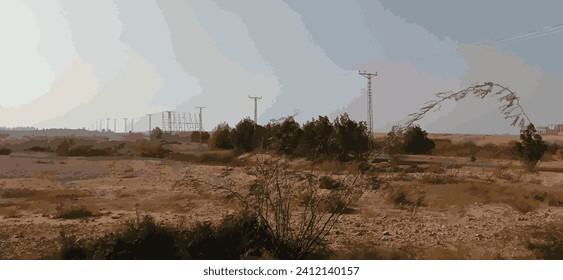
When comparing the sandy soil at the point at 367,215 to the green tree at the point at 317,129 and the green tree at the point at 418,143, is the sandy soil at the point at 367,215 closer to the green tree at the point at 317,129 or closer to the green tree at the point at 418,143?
the green tree at the point at 317,129

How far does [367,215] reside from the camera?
36.4ft

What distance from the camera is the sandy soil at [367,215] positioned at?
7844mm

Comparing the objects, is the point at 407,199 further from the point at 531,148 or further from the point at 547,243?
the point at 531,148

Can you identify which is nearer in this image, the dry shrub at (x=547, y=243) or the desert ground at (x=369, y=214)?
the dry shrub at (x=547, y=243)

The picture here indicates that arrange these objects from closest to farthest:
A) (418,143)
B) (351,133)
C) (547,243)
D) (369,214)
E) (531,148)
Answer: (547,243)
(369,214)
(531,148)
(351,133)
(418,143)

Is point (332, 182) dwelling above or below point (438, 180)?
above

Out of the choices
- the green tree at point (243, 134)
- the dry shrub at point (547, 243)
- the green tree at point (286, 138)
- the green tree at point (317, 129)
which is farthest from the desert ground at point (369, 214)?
the green tree at point (243, 134)

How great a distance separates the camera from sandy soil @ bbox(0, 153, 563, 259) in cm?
784

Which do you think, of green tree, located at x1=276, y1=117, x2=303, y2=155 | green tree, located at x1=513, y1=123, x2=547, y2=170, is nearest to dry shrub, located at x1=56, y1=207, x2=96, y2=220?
green tree, located at x1=276, y1=117, x2=303, y2=155

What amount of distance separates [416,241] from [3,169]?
2339 cm

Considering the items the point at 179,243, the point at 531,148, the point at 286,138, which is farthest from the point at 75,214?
the point at 531,148

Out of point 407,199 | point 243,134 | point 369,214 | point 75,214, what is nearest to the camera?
point 75,214

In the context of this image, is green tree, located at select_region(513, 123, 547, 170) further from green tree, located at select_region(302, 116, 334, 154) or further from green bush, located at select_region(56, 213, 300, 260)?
green bush, located at select_region(56, 213, 300, 260)

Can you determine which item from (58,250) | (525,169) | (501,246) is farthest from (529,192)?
(58,250)
